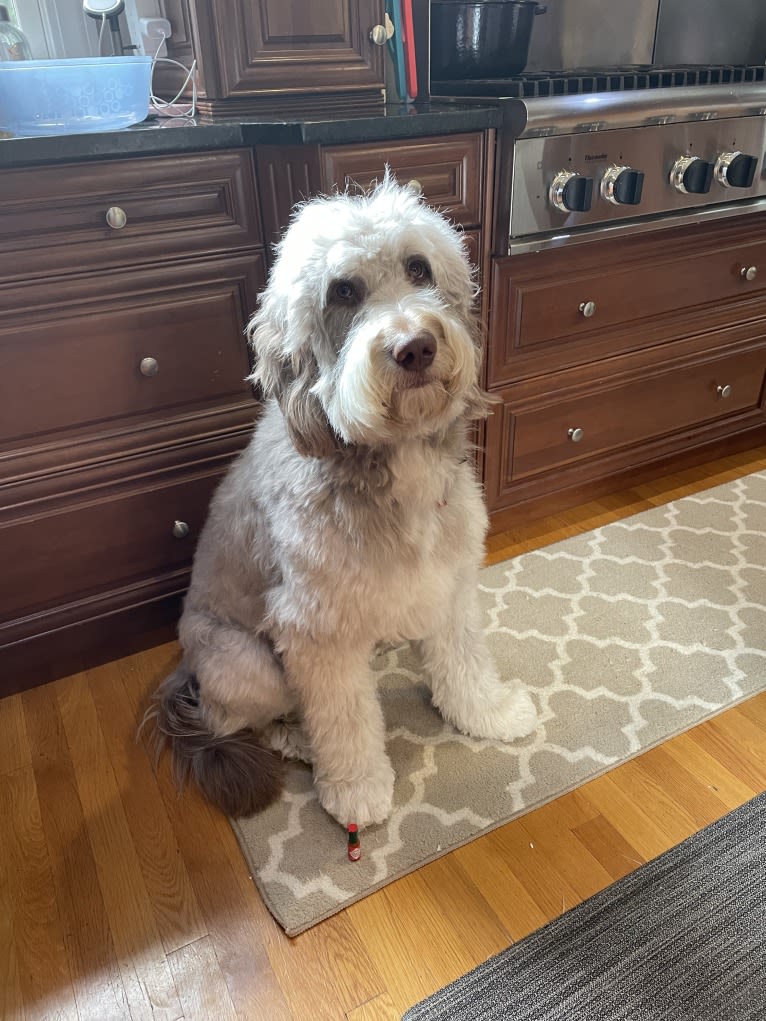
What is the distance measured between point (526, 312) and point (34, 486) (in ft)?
3.95

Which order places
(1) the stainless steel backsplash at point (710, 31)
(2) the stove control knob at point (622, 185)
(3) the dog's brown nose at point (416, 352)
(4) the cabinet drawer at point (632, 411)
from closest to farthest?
(3) the dog's brown nose at point (416, 352)
(2) the stove control knob at point (622, 185)
(4) the cabinet drawer at point (632, 411)
(1) the stainless steel backsplash at point (710, 31)

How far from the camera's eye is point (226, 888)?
135 cm

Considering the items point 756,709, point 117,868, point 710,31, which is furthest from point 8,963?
point 710,31

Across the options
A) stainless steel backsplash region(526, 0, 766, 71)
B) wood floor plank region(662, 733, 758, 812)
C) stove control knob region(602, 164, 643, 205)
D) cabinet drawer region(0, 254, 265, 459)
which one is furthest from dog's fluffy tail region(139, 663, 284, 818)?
stainless steel backsplash region(526, 0, 766, 71)

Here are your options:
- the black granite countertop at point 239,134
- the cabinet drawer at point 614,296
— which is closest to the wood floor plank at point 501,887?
the cabinet drawer at point 614,296

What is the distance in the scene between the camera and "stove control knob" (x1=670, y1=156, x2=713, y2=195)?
1.85m

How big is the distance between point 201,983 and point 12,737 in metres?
0.75

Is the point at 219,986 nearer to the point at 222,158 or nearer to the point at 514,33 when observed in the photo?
the point at 222,158

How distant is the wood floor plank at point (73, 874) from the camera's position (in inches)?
47.5

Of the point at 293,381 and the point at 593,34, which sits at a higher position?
the point at 593,34

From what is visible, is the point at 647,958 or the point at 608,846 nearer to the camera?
the point at 647,958

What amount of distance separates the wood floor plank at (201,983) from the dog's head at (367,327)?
85 cm

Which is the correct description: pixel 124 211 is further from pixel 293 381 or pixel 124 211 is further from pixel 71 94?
pixel 293 381

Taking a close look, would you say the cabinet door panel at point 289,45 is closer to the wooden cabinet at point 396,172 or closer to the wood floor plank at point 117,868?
the wooden cabinet at point 396,172
